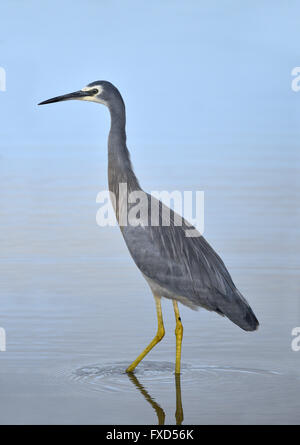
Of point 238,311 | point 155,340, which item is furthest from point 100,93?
point 238,311

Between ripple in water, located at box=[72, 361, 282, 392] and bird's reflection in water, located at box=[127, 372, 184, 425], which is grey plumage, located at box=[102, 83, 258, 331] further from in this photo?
bird's reflection in water, located at box=[127, 372, 184, 425]

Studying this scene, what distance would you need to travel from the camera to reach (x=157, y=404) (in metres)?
7.33

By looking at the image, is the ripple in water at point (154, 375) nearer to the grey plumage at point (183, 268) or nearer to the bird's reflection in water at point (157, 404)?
the bird's reflection in water at point (157, 404)

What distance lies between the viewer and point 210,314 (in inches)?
380

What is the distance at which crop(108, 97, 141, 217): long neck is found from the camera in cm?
881

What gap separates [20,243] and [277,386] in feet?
19.0

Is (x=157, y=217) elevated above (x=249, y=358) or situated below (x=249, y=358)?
above

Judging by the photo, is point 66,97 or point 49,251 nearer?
point 66,97

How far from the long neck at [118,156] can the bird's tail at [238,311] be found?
1.19 m

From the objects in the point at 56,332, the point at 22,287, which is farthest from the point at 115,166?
the point at 22,287

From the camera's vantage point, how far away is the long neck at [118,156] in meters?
8.81
